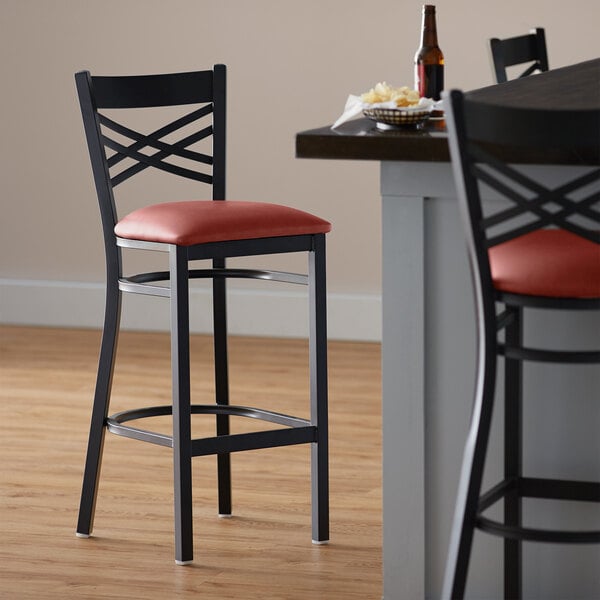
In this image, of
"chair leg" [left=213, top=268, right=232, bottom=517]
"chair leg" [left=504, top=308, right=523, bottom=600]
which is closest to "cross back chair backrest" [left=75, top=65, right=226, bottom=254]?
"chair leg" [left=213, top=268, right=232, bottom=517]

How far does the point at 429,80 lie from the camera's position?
2.60m

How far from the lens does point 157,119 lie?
5.13 m

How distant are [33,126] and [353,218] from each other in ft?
4.64

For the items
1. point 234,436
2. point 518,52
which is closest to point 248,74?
point 518,52

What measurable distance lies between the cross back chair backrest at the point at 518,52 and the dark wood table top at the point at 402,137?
0.88 m

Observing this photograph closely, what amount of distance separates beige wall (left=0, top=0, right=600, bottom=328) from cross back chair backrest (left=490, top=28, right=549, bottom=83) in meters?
1.04

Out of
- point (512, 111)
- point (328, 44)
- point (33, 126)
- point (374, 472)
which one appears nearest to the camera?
point (512, 111)

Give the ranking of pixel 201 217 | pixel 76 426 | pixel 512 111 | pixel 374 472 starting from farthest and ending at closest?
pixel 76 426, pixel 374 472, pixel 201 217, pixel 512 111

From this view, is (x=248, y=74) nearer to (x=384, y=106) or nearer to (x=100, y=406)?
(x=100, y=406)

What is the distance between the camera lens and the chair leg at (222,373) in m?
2.96

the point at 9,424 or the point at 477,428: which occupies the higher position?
the point at 477,428

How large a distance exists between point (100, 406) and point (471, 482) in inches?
46.1

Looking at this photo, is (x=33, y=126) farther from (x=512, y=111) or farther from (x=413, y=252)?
(x=512, y=111)

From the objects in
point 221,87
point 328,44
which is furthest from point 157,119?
point 221,87
